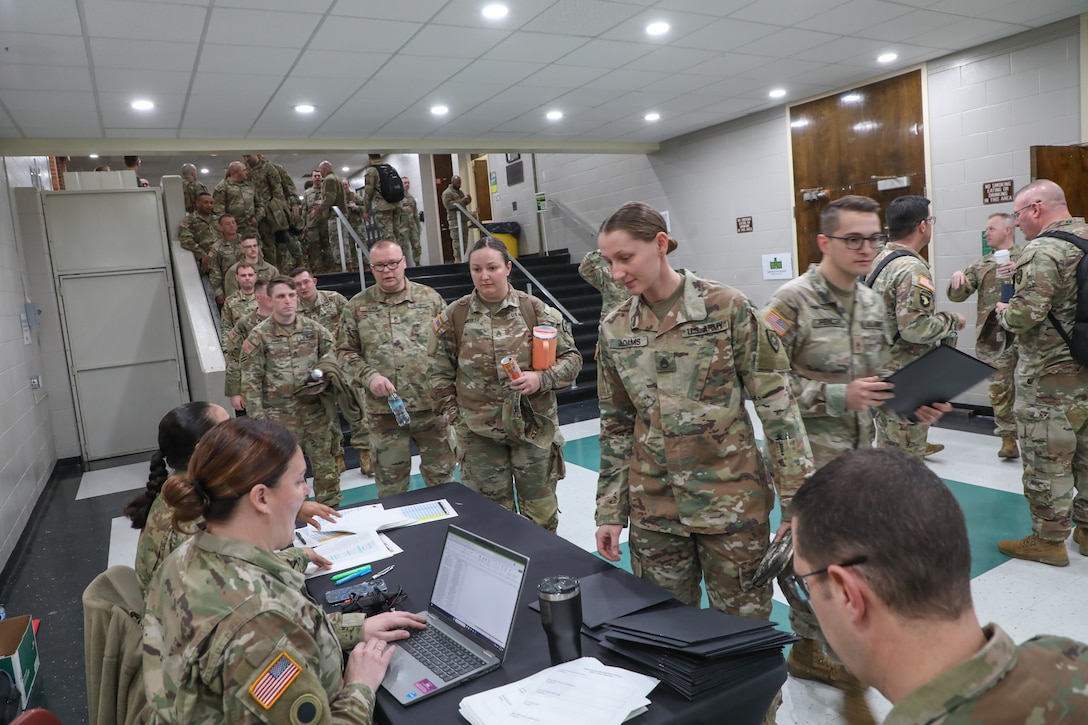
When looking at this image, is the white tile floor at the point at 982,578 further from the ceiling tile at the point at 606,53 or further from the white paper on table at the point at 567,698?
the ceiling tile at the point at 606,53

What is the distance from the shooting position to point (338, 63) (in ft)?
15.1

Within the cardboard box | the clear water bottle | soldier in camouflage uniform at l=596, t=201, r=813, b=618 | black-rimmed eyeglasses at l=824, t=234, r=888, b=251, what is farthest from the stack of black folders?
the cardboard box

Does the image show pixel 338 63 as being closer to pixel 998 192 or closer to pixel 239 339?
pixel 239 339

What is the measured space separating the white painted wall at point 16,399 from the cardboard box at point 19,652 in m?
1.74

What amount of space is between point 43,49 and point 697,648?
182 inches

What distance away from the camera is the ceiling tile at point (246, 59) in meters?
4.18

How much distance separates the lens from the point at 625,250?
1.77 meters

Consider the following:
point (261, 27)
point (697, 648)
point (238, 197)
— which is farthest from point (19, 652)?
point (238, 197)

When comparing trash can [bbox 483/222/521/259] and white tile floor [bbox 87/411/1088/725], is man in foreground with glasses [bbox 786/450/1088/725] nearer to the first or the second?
white tile floor [bbox 87/411/1088/725]

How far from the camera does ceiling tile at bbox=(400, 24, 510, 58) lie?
13.7ft

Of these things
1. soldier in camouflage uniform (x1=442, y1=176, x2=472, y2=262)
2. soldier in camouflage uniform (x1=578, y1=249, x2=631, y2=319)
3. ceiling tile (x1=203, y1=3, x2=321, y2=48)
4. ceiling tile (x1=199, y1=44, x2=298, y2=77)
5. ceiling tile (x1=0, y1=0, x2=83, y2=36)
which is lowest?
soldier in camouflage uniform (x1=578, y1=249, x2=631, y2=319)

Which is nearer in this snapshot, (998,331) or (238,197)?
(998,331)

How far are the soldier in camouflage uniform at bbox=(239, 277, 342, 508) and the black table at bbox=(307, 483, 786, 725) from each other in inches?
78.9

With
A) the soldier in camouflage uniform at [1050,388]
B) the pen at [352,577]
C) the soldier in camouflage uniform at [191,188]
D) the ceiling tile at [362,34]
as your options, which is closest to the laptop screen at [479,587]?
the pen at [352,577]
